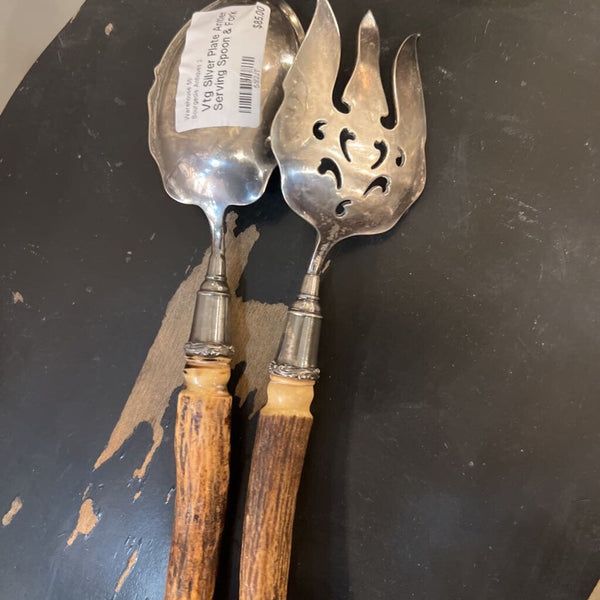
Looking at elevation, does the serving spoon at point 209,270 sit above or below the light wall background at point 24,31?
below

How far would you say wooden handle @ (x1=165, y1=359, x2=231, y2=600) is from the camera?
54cm

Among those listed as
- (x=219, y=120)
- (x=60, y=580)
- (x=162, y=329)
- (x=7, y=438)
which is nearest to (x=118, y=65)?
(x=219, y=120)

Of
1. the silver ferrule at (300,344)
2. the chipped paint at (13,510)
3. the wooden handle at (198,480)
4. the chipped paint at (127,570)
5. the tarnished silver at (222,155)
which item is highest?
the tarnished silver at (222,155)

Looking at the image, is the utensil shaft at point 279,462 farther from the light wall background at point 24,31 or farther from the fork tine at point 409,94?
the light wall background at point 24,31

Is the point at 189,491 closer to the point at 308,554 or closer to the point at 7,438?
the point at 308,554

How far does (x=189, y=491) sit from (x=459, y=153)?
1.49 feet

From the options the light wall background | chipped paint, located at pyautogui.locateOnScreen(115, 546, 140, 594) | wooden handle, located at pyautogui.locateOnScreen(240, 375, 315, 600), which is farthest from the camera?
the light wall background

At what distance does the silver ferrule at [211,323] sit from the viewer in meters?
0.55

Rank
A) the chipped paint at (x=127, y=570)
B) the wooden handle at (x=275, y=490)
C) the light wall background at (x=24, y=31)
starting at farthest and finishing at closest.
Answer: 1. the light wall background at (x=24, y=31)
2. the chipped paint at (x=127, y=570)
3. the wooden handle at (x=275, y=490)

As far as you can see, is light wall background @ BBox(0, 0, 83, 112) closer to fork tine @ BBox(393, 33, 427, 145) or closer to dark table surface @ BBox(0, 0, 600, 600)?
dark table surface @ BBox(0, 0, 600, 600)

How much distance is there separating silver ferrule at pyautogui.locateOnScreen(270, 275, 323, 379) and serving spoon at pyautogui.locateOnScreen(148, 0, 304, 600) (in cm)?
6

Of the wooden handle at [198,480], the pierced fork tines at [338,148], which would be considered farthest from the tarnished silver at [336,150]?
the wooden handle at [198,480]

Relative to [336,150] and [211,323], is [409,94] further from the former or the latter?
[211,323]

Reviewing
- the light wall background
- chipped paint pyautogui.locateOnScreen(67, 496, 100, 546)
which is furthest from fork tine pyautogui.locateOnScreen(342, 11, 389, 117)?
chipped paint pyautogui.locateOnScreen(67, 496, 100, 546)
